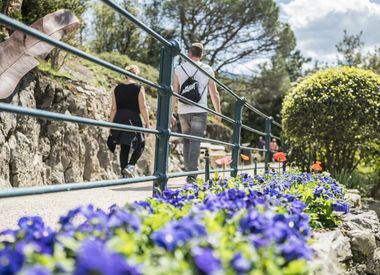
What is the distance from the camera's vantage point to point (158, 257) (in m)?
1.33

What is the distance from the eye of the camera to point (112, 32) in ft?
73.2

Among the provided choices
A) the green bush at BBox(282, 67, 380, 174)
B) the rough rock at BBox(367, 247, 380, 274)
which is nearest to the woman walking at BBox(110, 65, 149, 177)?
the rough rock at BBox(367, 247, 380, 274)

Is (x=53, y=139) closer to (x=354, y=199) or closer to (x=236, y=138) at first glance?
(x=236, y=138)

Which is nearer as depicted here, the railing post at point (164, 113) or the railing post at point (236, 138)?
the railing post at point (164, 113)

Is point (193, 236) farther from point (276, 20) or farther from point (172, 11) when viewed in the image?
point (276, 20)

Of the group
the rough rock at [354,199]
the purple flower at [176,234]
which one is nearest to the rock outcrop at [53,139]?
the rough rock at [354,199]

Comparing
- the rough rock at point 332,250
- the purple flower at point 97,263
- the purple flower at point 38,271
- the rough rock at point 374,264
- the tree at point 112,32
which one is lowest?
the rough rock at point 374,264

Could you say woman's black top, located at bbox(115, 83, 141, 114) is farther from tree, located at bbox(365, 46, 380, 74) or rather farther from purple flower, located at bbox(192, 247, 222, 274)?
tree, located at bbox(365, 46, 380, 74)

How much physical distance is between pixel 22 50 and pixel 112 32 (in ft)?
52.6

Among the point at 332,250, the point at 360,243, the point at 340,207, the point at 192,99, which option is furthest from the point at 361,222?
the point at 192,99

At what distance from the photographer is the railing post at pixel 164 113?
3.15m

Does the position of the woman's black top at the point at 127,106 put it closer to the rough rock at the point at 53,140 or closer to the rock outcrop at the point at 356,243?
the rough rock at the point at 53,140

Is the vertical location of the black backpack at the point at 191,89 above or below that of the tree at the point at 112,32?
below

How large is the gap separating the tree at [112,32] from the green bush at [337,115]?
1421 cm
